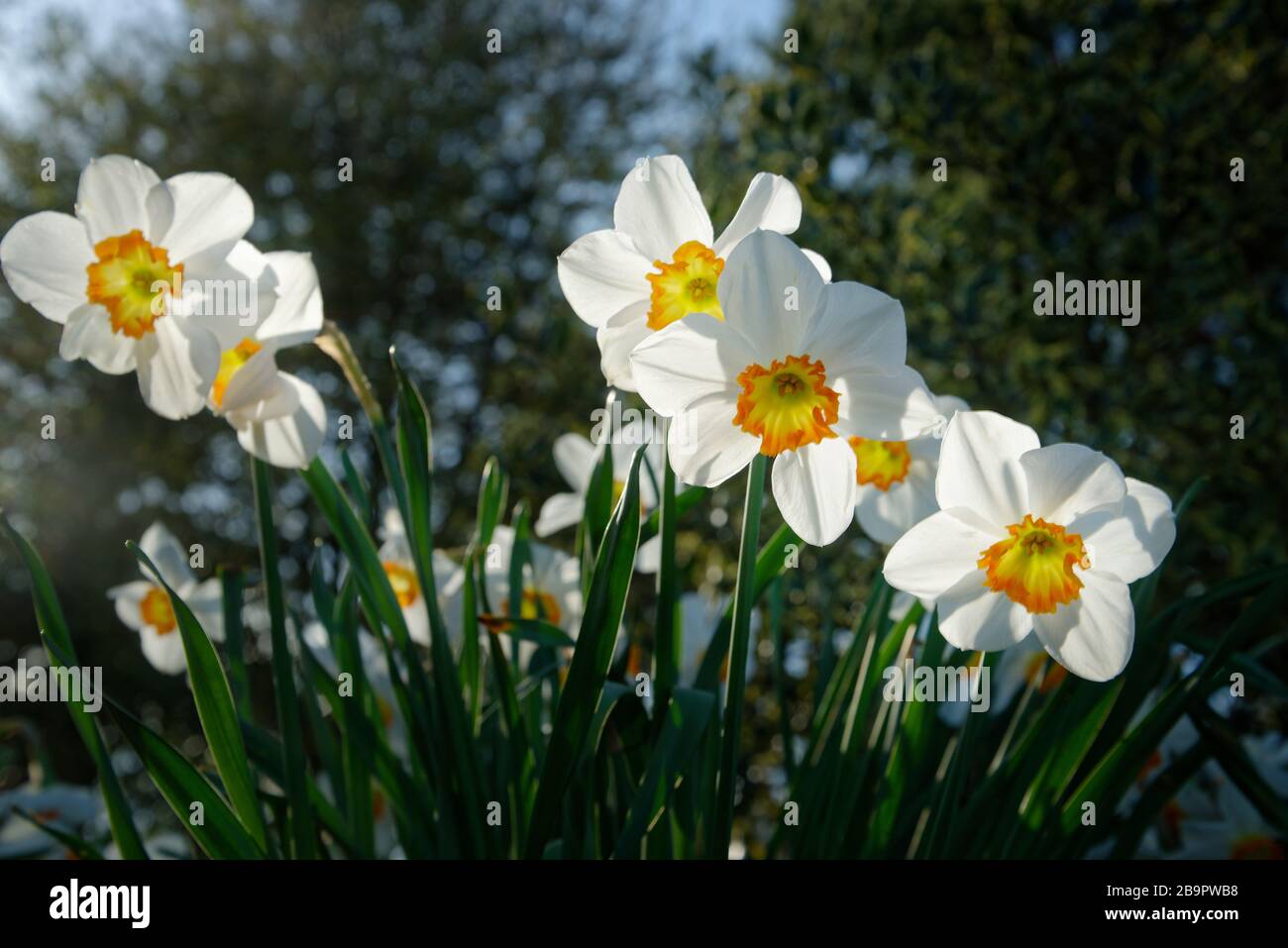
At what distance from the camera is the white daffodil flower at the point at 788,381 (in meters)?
0.75

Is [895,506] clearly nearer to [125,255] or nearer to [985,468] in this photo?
[985,468]

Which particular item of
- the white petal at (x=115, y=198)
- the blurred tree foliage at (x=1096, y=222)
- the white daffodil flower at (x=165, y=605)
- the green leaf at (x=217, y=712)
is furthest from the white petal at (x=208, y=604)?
the blurred tree foliage at (x=1096, y=222)

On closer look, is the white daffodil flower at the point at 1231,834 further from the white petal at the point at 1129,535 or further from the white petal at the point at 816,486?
the white petal at the point at 816,486

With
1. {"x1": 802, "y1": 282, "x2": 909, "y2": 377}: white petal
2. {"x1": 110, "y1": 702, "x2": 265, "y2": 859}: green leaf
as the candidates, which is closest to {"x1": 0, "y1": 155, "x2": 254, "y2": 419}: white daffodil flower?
{"x1": 110, "y1": 702, "x2": 265, "y2": 859}: green leaf

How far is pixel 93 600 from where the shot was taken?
713cm

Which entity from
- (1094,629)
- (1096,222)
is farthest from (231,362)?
(1096,222)

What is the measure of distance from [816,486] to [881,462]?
0.72 feet

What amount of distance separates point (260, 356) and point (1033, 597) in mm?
640

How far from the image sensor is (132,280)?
917 mm

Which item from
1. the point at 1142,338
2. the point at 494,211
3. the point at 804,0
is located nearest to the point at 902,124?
the point at 1142,338

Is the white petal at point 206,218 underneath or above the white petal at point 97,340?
above

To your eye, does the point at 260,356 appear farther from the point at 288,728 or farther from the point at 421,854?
the point at 421,854

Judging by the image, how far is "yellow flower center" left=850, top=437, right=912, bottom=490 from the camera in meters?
0.97

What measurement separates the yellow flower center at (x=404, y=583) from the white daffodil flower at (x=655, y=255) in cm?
53
